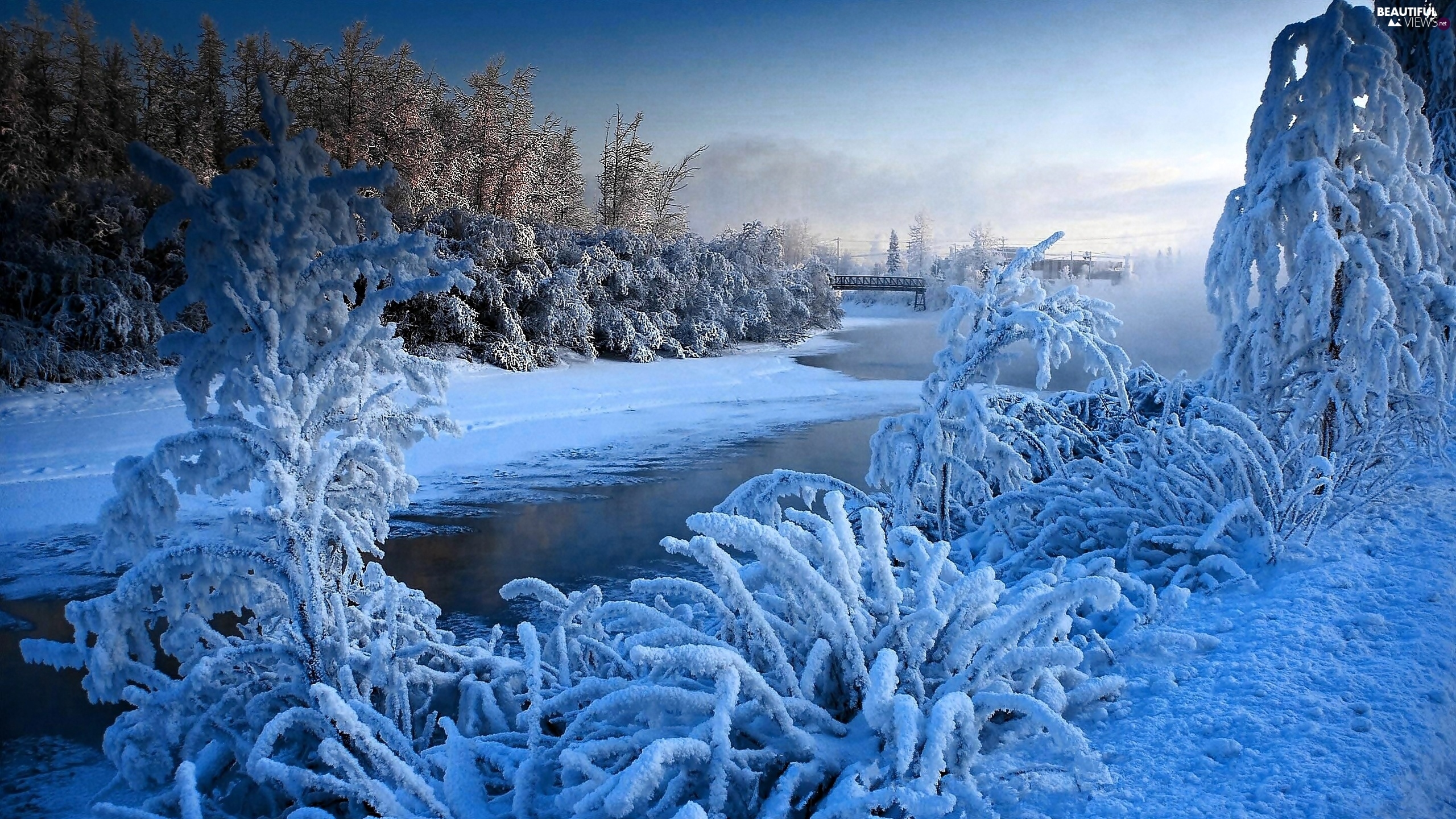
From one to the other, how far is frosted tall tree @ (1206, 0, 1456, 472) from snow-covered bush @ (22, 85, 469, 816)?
346 cm

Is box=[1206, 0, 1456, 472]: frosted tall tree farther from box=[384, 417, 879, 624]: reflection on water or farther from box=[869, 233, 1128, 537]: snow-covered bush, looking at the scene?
box=[384, 417, 879, 624]: reflection on water

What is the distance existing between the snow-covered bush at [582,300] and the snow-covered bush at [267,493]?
909cm

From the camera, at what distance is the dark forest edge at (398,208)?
5.89 m

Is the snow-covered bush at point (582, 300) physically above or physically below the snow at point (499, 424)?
above

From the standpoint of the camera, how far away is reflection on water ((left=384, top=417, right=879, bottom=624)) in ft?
14.0

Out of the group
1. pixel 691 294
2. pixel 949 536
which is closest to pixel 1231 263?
pixel 949 536

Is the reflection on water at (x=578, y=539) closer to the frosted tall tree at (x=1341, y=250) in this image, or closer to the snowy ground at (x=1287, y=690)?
the snowy ground at (x=1287, y=690)

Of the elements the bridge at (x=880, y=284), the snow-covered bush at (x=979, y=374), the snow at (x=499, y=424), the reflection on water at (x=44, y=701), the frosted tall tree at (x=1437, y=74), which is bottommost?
the reflection on water at (x=44, y=701)

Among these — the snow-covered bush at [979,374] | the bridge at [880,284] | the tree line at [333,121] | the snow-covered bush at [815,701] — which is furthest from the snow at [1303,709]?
the bridge at [880,284]

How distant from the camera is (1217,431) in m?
2.68

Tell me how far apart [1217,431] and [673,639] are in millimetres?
2248

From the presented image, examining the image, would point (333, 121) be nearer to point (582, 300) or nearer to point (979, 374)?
point (582, 300)

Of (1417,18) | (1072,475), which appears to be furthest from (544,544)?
(1417,18)

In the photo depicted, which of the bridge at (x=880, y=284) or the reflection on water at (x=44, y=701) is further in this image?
the bridge at (x=880, y=284)
